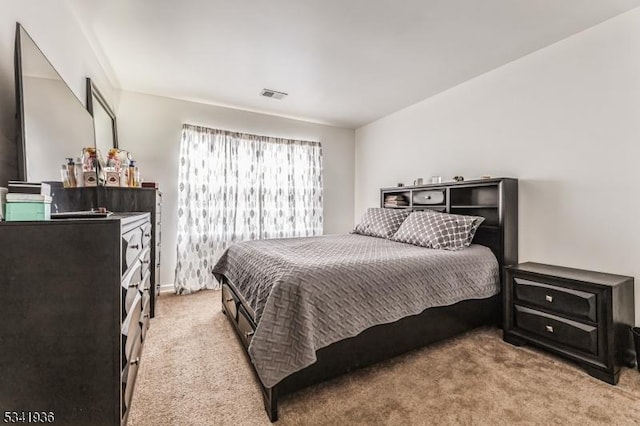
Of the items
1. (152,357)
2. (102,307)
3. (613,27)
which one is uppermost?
(613,27)

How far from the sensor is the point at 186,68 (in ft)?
9.49

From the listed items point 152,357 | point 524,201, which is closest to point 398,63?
point 524,201

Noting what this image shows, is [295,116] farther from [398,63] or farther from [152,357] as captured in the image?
[152,357]

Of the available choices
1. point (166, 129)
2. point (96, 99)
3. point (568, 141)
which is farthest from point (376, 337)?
point (166, 129)

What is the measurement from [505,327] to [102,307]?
8.94 feet

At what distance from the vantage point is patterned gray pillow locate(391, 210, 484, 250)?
8.59ft

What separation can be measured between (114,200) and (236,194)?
1.72 metres

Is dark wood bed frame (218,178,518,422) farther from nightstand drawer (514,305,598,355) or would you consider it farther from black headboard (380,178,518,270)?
nightstand drawer (514,305,598,355)

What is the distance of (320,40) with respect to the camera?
7.84ft

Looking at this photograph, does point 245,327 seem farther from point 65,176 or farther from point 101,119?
point 101,119

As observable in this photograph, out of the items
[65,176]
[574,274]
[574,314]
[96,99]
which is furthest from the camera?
[96,99]

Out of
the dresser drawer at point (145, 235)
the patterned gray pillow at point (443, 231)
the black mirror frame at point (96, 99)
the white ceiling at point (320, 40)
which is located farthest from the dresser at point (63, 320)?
the patterned gray pillow at point (443, 231)

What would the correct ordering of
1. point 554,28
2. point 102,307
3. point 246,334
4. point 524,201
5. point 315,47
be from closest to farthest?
1. point 102,307
2. point 246,334
3. point 554,28
4. point 315,47
5. point 524,201

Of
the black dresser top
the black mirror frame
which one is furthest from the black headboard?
the black mirror frame
